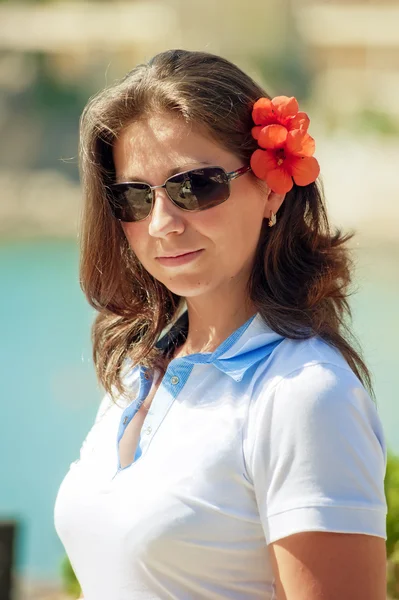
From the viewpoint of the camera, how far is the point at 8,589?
3.41 meters

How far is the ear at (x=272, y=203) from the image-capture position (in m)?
1.61

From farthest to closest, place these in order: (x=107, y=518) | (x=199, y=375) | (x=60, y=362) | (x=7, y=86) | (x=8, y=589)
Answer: (x=7, y=86)
(x=60, y=362)
(x=8, y=589)
(x=199, y=375)
(x=107, y=518)

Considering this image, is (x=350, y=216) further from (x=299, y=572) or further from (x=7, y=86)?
(x=299, y=572)

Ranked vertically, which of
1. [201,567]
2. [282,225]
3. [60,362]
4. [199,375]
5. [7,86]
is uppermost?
[7,86]

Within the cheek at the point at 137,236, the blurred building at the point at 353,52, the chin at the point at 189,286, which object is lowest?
the chin at the point at 189,286

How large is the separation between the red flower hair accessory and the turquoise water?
4466 mm

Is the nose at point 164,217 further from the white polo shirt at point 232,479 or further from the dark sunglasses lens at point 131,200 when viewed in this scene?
the white polo shirt at point 232,479

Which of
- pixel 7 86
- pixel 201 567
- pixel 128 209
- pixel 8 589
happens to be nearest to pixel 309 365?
pixel 201 567

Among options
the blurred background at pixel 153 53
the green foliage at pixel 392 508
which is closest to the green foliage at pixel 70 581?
the green foliage at pixel 392 508

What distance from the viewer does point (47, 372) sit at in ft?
40.7

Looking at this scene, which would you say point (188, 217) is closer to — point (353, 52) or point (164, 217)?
point (164, 217)

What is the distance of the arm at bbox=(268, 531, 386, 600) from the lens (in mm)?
1253

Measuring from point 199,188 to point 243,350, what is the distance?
26 centimetres

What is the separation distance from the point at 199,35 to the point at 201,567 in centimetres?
1854
